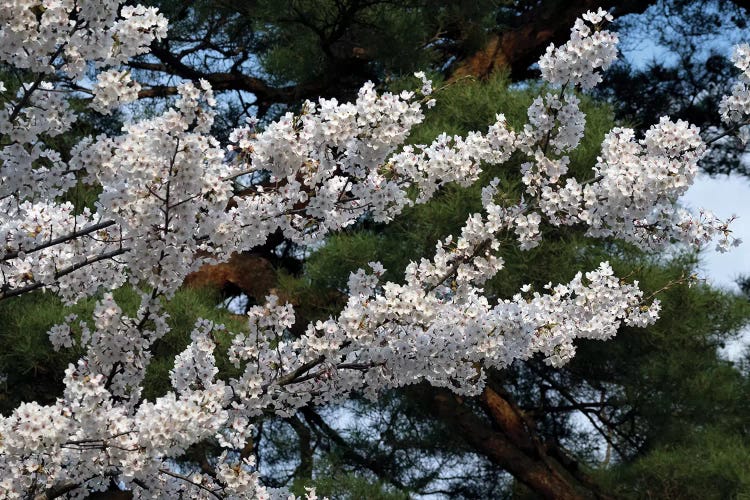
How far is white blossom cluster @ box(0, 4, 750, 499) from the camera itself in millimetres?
2461

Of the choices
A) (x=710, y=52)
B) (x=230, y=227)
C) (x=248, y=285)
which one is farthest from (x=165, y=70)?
(x=230, y=227)

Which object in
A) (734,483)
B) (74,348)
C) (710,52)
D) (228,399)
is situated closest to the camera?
(228,399)

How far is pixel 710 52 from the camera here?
8.31 m

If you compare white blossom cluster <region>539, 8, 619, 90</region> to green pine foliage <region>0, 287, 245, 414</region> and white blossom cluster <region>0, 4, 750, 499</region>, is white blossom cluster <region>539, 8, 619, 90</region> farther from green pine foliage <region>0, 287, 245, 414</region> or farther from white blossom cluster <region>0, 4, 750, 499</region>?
green pine foliage <region>0, 287, 245, 414</region>

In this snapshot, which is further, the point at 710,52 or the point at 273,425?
the point at 710,52

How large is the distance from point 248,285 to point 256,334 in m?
3.87

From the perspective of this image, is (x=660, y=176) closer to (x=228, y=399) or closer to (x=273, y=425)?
(x=228, y=399)

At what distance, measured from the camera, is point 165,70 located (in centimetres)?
736

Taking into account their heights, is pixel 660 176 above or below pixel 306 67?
below

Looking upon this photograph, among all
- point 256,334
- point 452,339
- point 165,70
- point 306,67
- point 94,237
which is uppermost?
point 165,70

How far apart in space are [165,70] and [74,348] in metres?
2.82

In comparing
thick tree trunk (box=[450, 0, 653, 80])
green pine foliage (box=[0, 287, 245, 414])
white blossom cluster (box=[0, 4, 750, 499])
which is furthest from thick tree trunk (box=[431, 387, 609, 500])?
white blossom cluster (box=[0, 4, 750, 499])

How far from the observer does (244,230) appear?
2.81m

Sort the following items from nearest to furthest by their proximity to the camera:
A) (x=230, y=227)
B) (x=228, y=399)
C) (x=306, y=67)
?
(x=230, y=227) → (x=228, y=399) → (x=306, y=67)
